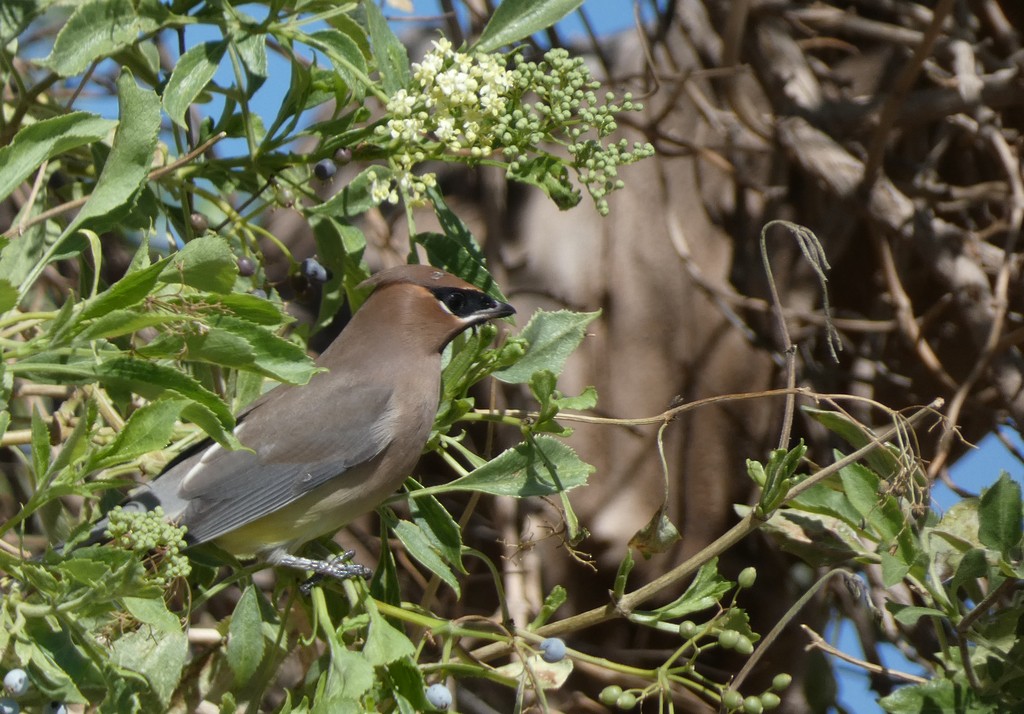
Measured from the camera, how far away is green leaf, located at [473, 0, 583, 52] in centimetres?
222

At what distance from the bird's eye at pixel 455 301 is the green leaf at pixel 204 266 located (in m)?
0.84

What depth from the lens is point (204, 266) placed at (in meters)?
1.83

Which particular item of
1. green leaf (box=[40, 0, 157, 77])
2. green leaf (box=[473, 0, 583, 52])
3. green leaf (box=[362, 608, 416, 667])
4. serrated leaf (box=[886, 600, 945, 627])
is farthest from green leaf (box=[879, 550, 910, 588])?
green leaf (box=[40, 0, 157, 77])

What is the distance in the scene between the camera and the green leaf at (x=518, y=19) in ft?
7.30

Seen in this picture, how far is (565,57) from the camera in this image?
6.67 ft

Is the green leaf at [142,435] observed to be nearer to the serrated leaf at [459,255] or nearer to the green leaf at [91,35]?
the green leaf at [91,35]

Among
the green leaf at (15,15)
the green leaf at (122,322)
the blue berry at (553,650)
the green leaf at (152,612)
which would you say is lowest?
the blue berry at (553,650)

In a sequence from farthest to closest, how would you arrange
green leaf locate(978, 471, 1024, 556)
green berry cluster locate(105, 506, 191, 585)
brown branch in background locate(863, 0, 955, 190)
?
brown branch in background locate(863, 0, 955, 190)
green leaf locate(978, 471, 1024, 556)
green berry cluster locate(105, 506, 191, 585)

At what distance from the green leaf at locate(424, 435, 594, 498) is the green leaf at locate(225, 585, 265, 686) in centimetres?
36

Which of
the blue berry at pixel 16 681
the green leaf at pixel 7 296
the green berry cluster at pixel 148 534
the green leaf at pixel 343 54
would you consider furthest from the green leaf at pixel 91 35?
the blue berry at pixel 16 681

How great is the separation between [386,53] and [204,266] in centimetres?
52

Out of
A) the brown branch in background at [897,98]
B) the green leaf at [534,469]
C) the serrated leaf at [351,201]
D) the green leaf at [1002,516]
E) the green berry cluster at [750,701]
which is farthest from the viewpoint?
the brown branch in background at [897,98]

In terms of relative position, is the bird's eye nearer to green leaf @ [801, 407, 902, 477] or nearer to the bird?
→ the bird

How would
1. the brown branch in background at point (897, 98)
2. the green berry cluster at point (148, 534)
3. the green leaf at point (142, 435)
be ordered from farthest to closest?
the brown branch in background at point (897, 98) < the green leaf at point (142, 435) < the green berry cluster at point (148, 534)
